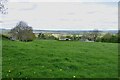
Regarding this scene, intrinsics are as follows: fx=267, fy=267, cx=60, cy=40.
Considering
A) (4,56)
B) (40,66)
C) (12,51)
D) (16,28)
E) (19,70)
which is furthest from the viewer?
(16,28)

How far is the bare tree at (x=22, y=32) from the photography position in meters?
22.7

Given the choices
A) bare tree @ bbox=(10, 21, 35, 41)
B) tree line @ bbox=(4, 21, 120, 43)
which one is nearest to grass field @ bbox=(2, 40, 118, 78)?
bare tree @ bbox=(10, 21, 35, 41)

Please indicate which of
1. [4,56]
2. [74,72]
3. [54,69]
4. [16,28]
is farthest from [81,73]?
[16,28]

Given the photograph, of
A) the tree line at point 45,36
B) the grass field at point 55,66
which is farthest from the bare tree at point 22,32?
the grass field at point 55,66

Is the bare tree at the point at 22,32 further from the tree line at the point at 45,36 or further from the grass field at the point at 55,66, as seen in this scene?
the grass field at the point at 55,66

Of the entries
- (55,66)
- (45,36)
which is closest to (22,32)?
(45,36)

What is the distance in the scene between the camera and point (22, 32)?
2356 cm

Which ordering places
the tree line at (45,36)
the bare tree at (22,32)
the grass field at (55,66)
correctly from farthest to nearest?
the tree line at (45,36) < the bare tree at (22,32) < the grass field at (55,66)

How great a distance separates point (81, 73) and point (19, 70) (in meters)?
3.01

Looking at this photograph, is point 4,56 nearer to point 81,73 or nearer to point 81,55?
point 81,55

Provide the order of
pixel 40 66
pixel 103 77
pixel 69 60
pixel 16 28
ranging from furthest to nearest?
pixel 16 28 → pixel 69 60 → pixel 40 66 → pixel 103 77

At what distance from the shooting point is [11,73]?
40.9ft

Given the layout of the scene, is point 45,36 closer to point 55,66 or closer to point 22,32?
point 22,32

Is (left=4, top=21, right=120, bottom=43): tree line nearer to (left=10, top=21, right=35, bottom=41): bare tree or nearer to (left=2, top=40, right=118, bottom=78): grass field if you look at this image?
(left=10, top=21, right=35, bottom=41): bare tree
